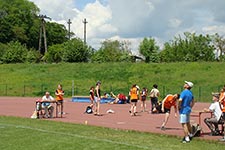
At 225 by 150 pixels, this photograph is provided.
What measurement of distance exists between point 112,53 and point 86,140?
237 ft

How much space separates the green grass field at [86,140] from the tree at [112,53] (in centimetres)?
5469

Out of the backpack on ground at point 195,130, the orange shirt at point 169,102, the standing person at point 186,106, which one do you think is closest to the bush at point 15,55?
the orange shirt at point 169,102

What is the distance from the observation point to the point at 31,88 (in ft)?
173

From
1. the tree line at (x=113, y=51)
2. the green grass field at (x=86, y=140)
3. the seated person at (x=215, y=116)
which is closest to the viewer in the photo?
the green grass field at (x=86, y=140)

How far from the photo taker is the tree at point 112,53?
69887 millimetres

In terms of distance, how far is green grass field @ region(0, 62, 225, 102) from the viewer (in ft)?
163

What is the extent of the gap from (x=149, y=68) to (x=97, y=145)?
47001 mm

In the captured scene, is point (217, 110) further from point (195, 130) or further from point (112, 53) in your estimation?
point (112, 53)

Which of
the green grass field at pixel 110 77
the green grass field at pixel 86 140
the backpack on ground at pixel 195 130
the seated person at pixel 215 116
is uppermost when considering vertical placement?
the green grass field at pixel 110 77

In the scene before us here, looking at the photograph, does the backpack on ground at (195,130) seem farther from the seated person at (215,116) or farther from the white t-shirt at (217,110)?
the white t-shirt at (217,110)

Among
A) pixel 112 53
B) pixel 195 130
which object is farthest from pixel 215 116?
pixel 112 53

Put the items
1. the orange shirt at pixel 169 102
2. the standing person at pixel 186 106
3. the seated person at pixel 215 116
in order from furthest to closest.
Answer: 1. the orange shirt at pixel 169 102
2. the seated person at pixel 215 116
3. the standing person at pixel 186 106

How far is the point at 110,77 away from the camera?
55656 millimetres

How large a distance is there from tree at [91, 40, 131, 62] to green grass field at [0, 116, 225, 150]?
54688mm
